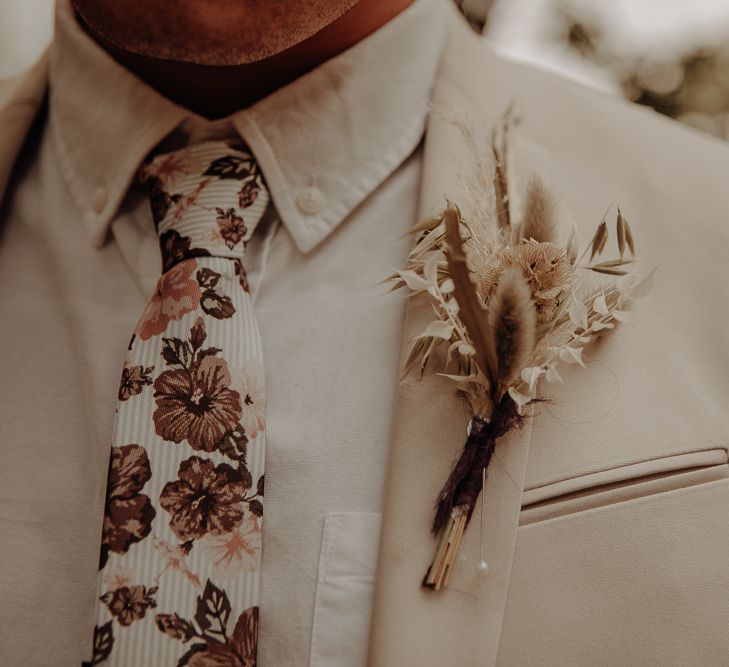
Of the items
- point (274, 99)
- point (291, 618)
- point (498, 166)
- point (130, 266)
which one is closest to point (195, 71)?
point (274, 99)

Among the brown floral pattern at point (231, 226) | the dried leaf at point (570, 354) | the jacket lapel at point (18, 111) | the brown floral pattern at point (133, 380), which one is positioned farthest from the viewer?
the jacket lapel at point (18, 111)

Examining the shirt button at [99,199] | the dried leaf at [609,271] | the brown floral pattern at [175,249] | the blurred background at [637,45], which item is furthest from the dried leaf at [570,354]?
the blurred background at [637,45]

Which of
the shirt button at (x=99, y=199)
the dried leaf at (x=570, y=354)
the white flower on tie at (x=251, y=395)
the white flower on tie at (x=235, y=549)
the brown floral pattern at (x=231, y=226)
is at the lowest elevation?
the white flower on tie at (x=235, y=549)

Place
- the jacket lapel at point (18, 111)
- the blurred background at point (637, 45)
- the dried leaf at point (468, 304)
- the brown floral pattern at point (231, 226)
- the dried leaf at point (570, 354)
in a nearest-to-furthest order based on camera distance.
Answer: the dried leaf at point (468, 304), the dried leaf at point (570, 354), the brown floral pattern at point (231, 226), the jacket lapel at point (18, 111), the blurred background at point (637, 45)

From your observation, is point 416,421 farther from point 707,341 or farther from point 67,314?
point 67,314

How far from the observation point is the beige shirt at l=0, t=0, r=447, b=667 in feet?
2.26

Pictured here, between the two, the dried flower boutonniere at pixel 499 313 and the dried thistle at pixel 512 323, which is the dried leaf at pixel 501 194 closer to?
the dried flower boutonniere at pixel 499 313

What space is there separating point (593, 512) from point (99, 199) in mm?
782

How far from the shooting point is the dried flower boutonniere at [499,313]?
1.86ft

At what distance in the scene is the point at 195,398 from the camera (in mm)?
708

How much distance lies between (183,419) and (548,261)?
425 mm

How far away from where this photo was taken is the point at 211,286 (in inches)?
30.3

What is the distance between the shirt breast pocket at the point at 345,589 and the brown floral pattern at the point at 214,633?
69mm

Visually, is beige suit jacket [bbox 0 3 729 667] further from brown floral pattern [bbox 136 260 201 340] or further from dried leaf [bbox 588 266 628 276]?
brown floral pattern [bbox 136 260 201 340]
